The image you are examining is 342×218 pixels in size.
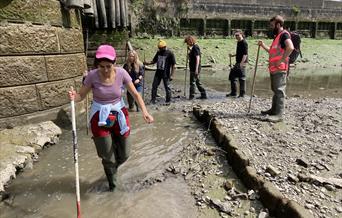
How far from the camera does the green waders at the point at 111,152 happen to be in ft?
14.9

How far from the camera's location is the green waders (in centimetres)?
454

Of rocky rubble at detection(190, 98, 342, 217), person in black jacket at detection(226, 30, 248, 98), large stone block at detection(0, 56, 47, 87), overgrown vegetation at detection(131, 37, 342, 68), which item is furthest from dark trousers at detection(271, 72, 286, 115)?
overgrown vegetation at detection(131, 37, 342, 68)

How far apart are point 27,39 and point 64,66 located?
1.22 metres

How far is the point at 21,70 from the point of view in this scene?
21.9 feet

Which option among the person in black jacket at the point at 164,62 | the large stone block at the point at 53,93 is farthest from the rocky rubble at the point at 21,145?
the person in black jacket at the point at 164,62

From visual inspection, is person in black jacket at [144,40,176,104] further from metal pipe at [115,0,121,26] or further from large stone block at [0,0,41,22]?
metal pipe at [115,0,121,26]

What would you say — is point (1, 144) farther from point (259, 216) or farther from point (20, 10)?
point (259, 216)

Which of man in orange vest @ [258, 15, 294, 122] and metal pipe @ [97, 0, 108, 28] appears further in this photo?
metal pipe @ [97, 0, 108, 28]

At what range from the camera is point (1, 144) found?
19.7ft

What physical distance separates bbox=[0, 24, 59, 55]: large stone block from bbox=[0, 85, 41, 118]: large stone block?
77 cm

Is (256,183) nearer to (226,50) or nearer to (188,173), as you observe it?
(188,173)

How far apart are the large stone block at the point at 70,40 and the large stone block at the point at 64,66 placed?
17 cm

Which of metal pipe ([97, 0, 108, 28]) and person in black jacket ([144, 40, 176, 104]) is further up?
metal pipe ([97, 0, 108, 28])

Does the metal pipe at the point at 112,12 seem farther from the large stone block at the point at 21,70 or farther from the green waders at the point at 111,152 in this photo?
the green waders at the point at 111,152
